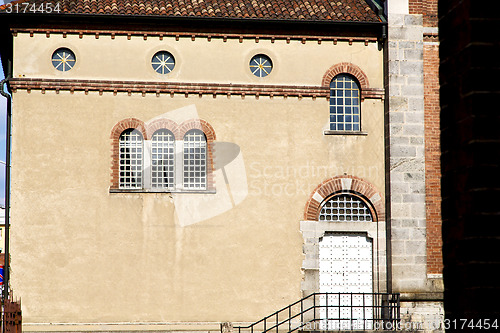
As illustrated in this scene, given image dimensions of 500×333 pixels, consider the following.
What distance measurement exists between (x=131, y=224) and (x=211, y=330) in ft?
11.5

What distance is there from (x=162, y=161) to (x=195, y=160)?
902mm

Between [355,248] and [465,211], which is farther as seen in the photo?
[355,248]

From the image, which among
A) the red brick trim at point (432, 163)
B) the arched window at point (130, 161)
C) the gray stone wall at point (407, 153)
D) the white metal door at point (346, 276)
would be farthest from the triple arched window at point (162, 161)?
the red brick trim at point (432, 163)

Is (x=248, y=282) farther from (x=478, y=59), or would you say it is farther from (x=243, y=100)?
(x=478, y=59)

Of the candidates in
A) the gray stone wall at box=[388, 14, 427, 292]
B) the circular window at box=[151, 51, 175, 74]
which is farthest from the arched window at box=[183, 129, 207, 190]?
the gray stone wall at box=[388, 14, 427, 292]

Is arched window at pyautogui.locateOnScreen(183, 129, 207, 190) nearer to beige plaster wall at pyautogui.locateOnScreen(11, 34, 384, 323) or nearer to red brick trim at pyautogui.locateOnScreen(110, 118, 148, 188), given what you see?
beige plaster wall at pyautogui.locateOnScreen(11, 34, 384, 323)

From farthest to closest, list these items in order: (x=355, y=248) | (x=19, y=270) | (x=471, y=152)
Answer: (x=355, y=248) < (x=19, y=270) < (x=471, y=152)

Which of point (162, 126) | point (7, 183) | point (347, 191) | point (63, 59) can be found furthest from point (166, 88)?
point (347, 191)

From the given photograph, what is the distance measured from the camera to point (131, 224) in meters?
19.3

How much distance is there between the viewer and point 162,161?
1975cm

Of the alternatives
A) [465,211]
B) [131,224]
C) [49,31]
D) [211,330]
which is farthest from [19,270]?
[465,211]

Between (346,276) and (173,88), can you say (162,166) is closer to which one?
(173,88)

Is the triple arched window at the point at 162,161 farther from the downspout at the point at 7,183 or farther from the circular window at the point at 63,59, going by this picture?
the downspout at the point at 7,183

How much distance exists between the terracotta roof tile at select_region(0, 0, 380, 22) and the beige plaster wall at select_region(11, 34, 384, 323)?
830 mm
